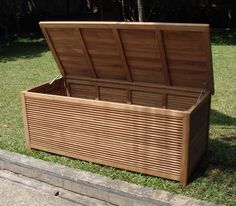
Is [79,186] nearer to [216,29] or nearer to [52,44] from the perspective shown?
[52,44]

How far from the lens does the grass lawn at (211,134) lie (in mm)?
3867

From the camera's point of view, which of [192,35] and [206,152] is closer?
[192,35]

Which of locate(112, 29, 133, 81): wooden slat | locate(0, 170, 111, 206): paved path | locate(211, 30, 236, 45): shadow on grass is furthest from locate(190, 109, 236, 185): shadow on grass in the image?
locate(211, 30, 236, 45): shadow on grass

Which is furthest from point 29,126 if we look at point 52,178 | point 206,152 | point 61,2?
point 61,2

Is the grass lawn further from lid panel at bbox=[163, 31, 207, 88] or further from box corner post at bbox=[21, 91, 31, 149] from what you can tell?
lid panel at bbox=[163, 31, 207, 88]

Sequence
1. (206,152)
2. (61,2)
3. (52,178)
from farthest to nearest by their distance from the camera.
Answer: (61,2)
(206,152)
(52,178)

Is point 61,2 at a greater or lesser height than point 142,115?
lesser

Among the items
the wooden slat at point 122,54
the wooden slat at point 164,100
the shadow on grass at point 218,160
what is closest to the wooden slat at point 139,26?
the wooden slat at point 122,54

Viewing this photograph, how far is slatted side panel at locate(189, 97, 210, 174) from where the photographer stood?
12.5 ft

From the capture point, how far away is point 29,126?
184 inches

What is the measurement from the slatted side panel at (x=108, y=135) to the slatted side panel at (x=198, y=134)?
0.16 meters

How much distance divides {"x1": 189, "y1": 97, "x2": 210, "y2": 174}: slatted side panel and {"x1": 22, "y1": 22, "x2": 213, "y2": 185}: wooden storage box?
0.03 ft

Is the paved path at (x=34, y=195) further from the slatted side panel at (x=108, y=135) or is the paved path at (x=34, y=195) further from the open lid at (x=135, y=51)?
the open lid at (x=135, y=51)

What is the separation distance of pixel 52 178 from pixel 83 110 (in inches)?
29.6
